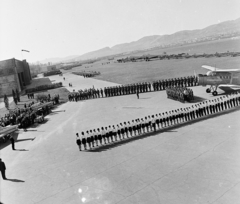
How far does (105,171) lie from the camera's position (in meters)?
10.6

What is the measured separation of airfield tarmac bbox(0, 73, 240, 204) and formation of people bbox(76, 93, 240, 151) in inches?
29.9

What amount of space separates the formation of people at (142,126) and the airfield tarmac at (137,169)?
0.76 m

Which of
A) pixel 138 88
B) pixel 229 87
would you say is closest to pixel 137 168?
pixel 229 87

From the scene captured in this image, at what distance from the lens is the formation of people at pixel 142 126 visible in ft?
45.0

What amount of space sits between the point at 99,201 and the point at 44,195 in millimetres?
2603

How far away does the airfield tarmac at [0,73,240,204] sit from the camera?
8469mm

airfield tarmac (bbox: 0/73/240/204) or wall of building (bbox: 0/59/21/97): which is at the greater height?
wall of building (bbox: 0/59/21/97)

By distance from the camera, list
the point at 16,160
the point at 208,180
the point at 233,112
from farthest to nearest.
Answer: the point at 233,112 < the point at 16,160 < the point at 208,180

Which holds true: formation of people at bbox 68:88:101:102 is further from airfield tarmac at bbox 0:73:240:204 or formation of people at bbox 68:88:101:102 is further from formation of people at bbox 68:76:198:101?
airfield tarmac at bbox 0:73:240:204

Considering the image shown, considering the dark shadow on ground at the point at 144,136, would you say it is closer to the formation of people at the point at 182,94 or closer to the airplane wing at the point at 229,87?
the formation of people at the point at 182,94

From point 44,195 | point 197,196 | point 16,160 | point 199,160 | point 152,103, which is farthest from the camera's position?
point 152,103

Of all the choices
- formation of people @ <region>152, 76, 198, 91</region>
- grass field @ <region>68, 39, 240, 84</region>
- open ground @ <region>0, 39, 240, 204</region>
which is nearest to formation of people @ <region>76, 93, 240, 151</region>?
open ground @ <region>0, 39, 240, 204</region>

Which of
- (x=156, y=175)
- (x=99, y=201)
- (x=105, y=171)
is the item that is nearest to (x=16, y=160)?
(x=105, y=171)

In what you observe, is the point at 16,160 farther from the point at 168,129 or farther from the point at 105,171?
the point at 168,129
